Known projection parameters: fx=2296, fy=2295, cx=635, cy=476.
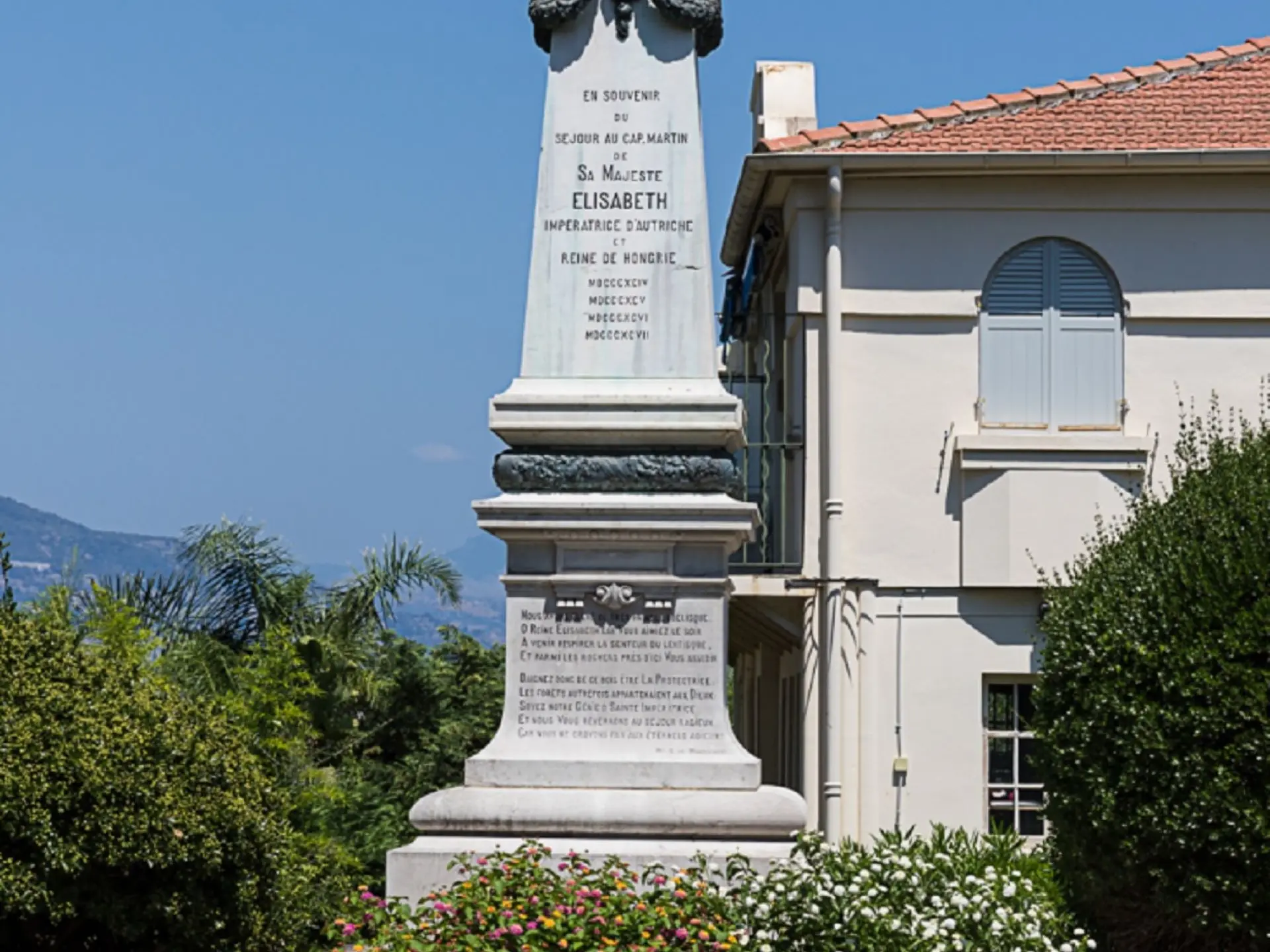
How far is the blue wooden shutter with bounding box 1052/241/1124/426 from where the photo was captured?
21.9 metres

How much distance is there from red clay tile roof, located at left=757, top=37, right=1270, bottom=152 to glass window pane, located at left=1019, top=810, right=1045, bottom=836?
20.4 ft

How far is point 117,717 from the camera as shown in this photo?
13.8m

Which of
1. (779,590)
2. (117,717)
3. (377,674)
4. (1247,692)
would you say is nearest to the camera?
(1247,692)

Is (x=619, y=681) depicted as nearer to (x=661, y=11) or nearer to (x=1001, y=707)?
(x=661, y=11)

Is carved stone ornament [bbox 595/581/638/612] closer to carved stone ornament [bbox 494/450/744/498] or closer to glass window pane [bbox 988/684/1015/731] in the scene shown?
carved stone ornament [bbox 494/450/744/498]

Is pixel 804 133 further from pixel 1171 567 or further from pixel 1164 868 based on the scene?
pixel 1164 868

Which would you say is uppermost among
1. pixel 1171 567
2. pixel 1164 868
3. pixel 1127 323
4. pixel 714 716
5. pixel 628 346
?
pixel 1127 323

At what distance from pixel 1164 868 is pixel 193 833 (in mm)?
5657

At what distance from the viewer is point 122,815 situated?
43.5ft

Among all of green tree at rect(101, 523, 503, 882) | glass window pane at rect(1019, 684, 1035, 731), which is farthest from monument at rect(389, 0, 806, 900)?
glass window pane at rect(1019, 684, 1035, 731)

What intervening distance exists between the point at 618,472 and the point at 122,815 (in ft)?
11.5

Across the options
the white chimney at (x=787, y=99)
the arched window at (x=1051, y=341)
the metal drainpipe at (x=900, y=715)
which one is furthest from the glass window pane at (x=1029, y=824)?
the white chimney at (x=787, y=99)

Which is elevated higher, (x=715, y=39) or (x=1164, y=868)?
(x=715, y=39)

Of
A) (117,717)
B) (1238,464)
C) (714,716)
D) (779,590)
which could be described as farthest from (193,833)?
(779,590)
